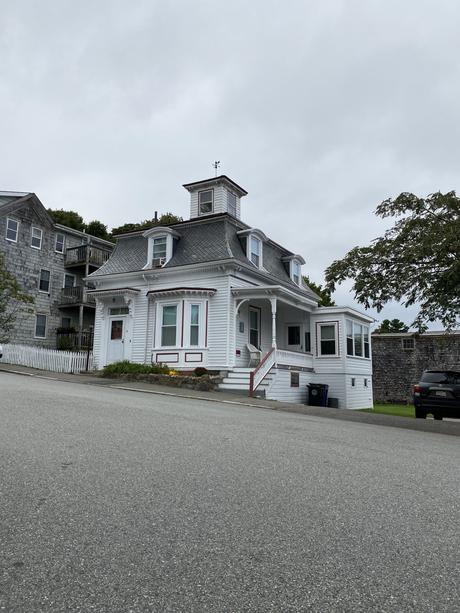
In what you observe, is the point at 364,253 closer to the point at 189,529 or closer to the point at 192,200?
the point at 189,529

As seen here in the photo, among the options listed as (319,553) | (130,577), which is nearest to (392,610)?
(319,553)

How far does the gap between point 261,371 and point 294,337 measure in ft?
24.0

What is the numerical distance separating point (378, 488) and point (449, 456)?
3.15m

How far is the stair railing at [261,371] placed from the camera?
18178 mm

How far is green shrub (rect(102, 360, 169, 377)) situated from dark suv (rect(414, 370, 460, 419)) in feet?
31.9

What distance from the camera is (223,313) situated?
2086cm

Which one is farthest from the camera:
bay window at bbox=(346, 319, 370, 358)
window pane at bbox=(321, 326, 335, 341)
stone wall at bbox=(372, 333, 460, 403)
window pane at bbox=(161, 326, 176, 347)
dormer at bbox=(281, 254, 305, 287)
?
stone wall at bbox=(372, 333, 460, 403)

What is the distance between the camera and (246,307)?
2262cm

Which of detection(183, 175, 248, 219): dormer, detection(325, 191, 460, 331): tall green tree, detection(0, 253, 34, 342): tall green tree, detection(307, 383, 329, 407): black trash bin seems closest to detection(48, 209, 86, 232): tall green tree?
detection(0, 253, 34, 342): tall green tree

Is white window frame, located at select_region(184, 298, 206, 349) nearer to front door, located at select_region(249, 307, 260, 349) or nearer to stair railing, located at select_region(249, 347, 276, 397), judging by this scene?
front door, located at select_region(249, 307, 260, 349)

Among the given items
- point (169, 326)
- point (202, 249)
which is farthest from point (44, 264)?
point (202, 249)

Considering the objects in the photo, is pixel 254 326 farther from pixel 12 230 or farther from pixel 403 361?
pixel 12 230

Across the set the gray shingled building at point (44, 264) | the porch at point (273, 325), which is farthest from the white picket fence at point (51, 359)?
the porch at point (273, 325)

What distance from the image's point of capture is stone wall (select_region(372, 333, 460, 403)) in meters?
32.4
